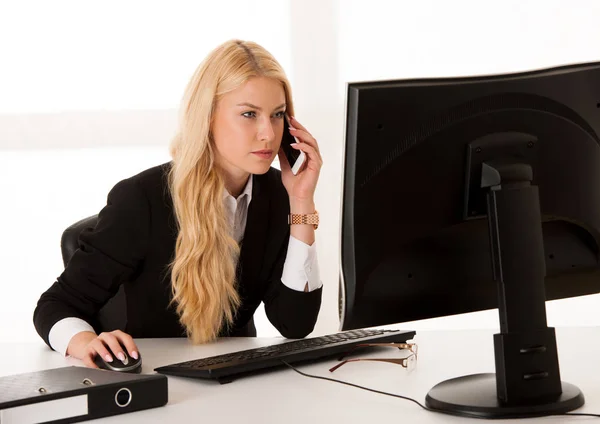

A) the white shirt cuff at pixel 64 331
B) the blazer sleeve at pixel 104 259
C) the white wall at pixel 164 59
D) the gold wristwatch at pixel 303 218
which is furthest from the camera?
the white wall at pixel 164 59

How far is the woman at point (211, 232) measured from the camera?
2.03 metres

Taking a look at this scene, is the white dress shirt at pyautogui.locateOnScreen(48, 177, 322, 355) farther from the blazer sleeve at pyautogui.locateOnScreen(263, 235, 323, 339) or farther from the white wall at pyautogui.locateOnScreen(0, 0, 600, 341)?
the white wall at pyautogui.locateOnScreen(0, 0, 600, 341)

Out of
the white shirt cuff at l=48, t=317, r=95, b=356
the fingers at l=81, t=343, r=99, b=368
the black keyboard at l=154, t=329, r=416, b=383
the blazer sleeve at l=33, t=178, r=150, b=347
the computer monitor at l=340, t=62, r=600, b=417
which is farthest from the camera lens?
the blazer sleeve at l=33, t=178, r=150, b=347

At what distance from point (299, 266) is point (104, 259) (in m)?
0.49

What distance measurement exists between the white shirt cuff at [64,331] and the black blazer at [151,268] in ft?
0.12

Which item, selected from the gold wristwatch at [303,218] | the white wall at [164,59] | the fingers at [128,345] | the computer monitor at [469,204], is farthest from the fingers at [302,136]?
the white wall at [164,59]

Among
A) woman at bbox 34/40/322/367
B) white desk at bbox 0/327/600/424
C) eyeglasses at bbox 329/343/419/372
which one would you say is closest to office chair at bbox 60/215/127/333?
woman at bbox 34/40/322/367

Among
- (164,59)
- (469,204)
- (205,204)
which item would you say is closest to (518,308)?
(469,204)

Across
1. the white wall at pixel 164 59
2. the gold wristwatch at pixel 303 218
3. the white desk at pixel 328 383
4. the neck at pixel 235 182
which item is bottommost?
the white desk at pixel 328 383

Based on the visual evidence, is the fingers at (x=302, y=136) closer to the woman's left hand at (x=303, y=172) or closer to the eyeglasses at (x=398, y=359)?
the woman's left hand at (x=303, y=172)

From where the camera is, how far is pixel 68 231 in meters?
2.27

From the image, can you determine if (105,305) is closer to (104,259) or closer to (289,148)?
(104,259)

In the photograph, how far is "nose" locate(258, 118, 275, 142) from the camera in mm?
2078

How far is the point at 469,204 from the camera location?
1294mm
